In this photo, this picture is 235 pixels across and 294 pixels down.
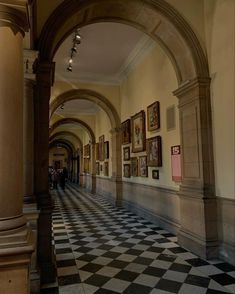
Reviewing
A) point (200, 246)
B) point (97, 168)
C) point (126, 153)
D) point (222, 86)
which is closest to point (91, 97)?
point (126, 153)

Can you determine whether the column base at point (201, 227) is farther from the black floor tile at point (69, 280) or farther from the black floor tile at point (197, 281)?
the black floor tile at point (69, 280)

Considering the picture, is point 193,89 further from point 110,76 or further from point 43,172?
point 110,76

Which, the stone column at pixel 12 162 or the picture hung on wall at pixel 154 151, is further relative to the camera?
the picture hung on wall at pixel 154 151

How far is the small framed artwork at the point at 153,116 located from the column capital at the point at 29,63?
392cm

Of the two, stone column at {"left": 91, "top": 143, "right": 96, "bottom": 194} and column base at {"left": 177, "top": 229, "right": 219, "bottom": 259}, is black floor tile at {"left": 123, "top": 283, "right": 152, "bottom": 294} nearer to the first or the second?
column base at {"left": 177, "top": 229, "right": 219, "bottom": 259}

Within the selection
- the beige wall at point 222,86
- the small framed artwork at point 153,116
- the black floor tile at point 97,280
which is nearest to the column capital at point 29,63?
the black floor tile at point 97,280

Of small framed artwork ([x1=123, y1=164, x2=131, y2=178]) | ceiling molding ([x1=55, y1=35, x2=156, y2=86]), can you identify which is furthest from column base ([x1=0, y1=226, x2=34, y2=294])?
small framed artwork ([x1=123, y1=164, x2=131, y2=178])

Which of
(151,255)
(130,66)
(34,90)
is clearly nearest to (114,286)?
(151,255)

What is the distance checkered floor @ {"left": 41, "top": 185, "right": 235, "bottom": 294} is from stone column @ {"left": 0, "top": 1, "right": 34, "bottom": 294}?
5.59ft

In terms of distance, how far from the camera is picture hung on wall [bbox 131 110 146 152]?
7.95 meters

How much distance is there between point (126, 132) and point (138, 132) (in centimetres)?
130

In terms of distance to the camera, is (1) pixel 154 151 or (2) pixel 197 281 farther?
(1) pixel 154 151

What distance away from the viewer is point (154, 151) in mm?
7039

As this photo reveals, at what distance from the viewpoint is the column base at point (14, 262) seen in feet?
6.07
